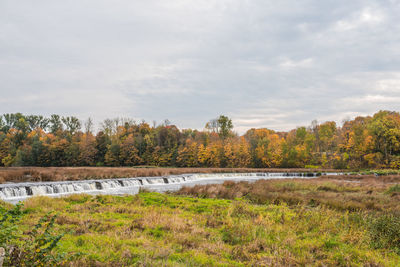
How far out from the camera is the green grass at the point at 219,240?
251 inches

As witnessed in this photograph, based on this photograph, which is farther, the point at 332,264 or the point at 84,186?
the point at 84,186

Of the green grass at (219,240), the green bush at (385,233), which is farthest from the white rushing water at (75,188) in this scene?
the green bush at (385,233)

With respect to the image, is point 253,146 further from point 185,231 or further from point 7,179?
point 185,231

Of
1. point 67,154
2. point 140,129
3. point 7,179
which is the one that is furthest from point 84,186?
point 140,129

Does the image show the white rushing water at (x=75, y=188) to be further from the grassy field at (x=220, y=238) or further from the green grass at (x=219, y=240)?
the green grass at (x=219, y=240)

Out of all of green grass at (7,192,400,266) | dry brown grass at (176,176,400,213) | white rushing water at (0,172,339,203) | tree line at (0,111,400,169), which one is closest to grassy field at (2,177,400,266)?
green grass at (7,192,400,266)

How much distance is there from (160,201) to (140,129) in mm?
82715

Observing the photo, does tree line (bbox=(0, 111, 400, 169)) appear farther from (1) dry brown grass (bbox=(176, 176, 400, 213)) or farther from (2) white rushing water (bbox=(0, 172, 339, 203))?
(1) dry brown grass (bbox=(176, 176, 400, 213))

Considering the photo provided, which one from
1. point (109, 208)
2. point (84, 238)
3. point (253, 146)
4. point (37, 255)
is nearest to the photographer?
point (37, 255)

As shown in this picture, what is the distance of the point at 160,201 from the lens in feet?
50.9

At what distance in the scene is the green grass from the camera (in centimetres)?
638

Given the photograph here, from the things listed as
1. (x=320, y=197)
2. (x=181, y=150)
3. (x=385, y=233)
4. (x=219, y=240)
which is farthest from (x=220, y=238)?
(x=181, y=150)

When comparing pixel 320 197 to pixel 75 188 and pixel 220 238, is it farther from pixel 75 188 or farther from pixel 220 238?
pixel 75 188

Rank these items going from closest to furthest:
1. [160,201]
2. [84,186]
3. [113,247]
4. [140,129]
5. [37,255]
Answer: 1. [37,255]
2. [113,247]
3. [160,201]
4. [84,186]
5. [140,129]
